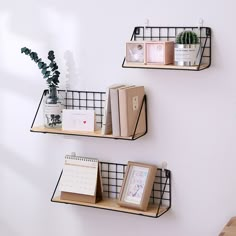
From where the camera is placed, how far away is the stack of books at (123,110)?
103 inches

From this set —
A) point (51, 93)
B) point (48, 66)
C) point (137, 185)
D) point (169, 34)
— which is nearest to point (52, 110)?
point (51, 93)

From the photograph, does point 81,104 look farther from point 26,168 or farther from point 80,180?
point 26,168

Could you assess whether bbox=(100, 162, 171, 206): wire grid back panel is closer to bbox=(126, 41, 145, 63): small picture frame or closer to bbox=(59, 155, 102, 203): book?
bbox=(59, 155, 102, 203): book

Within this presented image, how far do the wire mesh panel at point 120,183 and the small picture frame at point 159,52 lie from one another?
536 mm

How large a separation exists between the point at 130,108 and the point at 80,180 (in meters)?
0.48

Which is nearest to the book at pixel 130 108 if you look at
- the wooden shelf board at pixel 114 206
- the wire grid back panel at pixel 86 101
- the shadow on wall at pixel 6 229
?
the wire grid back panel at pixel 86 101

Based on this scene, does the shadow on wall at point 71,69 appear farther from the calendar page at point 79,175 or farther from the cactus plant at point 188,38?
the cactus plant at point 188,38

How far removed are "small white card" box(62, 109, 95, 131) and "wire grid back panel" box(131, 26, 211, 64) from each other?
417 mm

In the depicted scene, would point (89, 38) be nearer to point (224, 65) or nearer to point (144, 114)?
point (144, 114)

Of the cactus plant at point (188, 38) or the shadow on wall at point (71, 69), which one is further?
the shadow on wall at point (71, 69)

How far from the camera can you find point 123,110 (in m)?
2.62

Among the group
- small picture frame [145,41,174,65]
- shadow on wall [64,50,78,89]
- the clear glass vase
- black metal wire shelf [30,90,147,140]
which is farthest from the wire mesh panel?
small picture frame [145,41,174,65]

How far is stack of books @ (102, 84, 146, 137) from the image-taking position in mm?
2611

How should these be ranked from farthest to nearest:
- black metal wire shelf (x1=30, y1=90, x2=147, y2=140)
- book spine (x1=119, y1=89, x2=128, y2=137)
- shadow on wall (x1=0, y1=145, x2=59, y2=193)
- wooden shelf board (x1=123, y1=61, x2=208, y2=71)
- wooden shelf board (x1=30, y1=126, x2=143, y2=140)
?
shadow on wall (x1=0, y1=145, x2=59, y2=193) → black metal wire shelf (x1=30, y1=90, x2=147, y2=140) → wooden shelf board (x1=30, y1=126, x2=143, y2=140) → book spine (x1=119, y1=89, x2=128, y2=137) → wooden shelf board (x1=123, y1=61, x2=208, y2=71)
